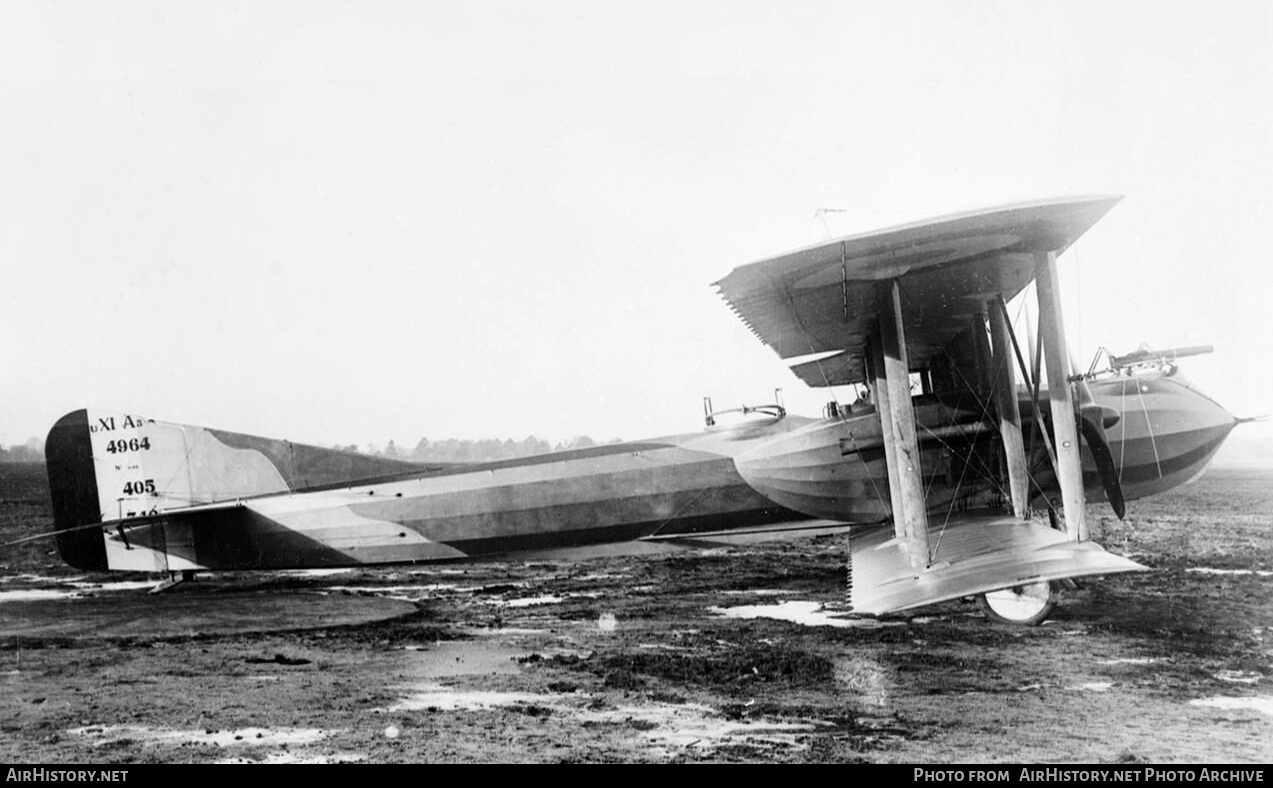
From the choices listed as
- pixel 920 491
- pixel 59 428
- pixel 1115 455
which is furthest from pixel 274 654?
pixel 1115 455

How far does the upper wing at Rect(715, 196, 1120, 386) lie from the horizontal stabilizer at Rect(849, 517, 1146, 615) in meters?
2.07

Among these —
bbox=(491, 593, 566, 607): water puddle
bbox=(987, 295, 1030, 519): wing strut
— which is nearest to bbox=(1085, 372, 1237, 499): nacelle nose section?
bbox=(987, 295, 1030, 519): wing strut

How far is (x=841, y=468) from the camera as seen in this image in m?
8.52

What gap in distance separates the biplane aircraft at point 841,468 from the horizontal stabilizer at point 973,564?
3 centimetres

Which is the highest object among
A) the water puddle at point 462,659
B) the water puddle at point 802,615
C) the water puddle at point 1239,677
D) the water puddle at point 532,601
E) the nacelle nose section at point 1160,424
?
the nacelle nose section at point 1160,424

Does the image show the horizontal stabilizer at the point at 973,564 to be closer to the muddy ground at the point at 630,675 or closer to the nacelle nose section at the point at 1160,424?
the muddy ground at the point at 630,675

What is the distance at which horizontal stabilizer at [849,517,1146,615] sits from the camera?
5223 mm

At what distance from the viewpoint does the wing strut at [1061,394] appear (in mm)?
6375

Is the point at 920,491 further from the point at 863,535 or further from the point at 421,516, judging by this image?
the point at 421,516

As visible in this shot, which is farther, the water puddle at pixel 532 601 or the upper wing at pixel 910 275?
the water puddle at pixel 532 601

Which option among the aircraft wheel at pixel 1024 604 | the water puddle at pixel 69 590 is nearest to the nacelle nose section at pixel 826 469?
the aircraft wheel at pixel 1024 604

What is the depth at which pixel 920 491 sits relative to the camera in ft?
21.0

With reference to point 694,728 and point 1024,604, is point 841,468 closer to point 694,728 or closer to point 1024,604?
point 1024,604
